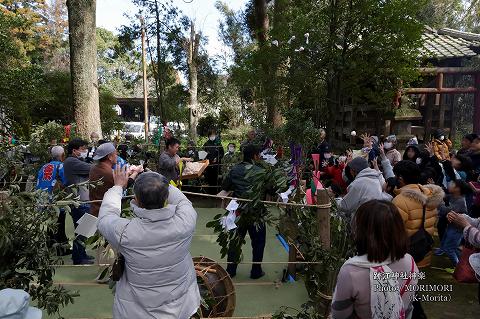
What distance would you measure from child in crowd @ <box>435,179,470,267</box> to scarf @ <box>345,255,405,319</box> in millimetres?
2894

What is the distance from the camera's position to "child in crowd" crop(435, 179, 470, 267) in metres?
4.45

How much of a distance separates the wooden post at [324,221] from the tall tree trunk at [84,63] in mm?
7210

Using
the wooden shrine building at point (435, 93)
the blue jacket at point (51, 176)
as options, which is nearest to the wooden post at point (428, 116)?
the wooden shrine building at point (435, 93)

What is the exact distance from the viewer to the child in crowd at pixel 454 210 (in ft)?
14.6

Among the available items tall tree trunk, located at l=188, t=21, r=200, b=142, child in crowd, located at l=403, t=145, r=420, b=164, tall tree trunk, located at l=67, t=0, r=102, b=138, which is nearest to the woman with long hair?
child in crowd, located at l=403, t=145, r=420, b=164

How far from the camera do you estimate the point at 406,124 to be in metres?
9.49

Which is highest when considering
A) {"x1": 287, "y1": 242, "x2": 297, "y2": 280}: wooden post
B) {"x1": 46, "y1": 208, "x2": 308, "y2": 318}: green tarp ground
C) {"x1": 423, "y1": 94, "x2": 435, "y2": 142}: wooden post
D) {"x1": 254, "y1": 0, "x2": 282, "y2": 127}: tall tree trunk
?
{"x1": 254, "y1": 0, "x2": 282, "y2": 127}: tall tree trunk

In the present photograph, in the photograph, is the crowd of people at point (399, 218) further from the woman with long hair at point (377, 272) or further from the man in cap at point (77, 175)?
the man in cap at point (77, 175)

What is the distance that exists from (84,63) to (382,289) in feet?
28.1

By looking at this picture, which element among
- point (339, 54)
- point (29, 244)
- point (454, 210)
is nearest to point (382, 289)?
point (29, 244)

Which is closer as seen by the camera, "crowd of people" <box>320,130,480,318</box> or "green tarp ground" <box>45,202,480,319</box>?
"crowd of people" <box>320,130,480,318</box>

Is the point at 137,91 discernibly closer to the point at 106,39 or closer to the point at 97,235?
the point at 106,39

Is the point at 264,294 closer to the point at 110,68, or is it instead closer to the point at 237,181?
the point at 237,181

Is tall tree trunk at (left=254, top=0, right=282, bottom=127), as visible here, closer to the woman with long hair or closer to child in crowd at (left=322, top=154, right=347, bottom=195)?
child in crowd at (left=322, top=154, right=347, bottom=195)
